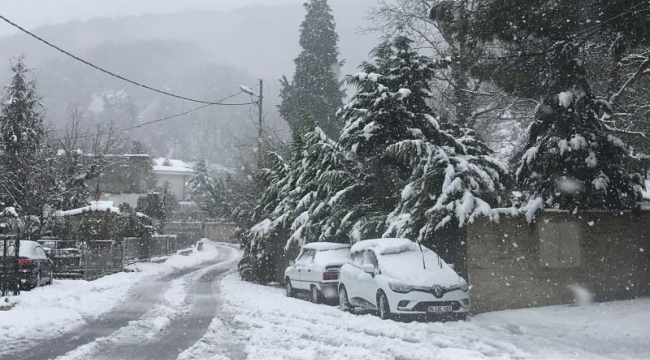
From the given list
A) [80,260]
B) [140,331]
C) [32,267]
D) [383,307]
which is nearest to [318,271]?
[383,307]

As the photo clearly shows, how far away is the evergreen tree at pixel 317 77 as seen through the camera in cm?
4494

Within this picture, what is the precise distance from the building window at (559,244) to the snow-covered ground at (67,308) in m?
8.63

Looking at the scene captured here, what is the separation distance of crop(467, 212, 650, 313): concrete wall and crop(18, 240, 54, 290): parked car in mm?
13373

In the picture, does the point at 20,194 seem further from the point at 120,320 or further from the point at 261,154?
the point at 120,320

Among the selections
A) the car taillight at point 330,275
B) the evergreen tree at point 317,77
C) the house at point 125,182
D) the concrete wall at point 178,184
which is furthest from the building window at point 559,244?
the concrete wall at point 178,184

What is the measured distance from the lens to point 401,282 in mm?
12680

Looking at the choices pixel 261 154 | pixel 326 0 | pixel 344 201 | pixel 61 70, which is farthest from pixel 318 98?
pixel 61 70

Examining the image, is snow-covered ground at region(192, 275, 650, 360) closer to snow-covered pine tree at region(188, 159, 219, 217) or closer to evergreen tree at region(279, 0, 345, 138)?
evergreen tree at region(279, 0, 345, 138)

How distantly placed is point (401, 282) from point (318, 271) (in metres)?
4.38

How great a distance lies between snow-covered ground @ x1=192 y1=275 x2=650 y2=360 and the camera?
29.5 feet

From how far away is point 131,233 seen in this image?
33312 millimetres

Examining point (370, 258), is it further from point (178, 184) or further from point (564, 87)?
point (178, 184)

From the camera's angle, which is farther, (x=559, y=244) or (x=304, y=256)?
(x=304, y=256)

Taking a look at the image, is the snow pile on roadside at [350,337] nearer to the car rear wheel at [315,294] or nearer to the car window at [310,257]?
the car rear wheel at [315,294]
